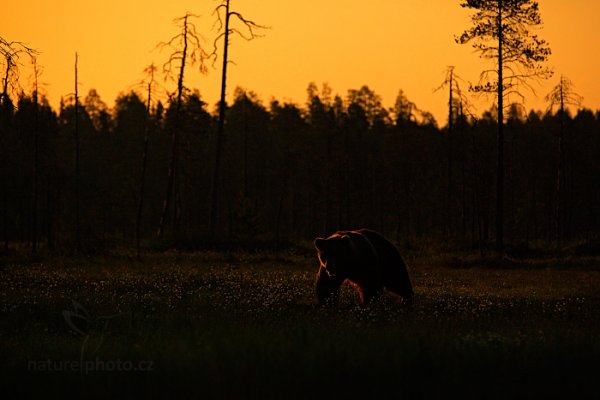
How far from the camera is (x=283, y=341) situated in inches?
382

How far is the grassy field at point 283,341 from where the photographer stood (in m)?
8.11

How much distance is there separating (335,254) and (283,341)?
613cm

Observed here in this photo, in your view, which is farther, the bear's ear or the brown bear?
the brown bear

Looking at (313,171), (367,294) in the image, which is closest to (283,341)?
(367,294)

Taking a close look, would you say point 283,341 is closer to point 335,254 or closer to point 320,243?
point 320,243

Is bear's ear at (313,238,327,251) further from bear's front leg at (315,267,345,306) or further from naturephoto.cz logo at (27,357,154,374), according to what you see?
naturephoto.cz logo at (27,357,154,374)

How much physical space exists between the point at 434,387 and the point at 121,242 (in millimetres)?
42558

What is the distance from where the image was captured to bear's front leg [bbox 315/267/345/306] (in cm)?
1597

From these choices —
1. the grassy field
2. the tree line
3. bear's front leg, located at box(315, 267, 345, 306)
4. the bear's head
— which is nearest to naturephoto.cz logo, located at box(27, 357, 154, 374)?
the grassy field

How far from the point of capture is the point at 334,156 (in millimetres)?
82125

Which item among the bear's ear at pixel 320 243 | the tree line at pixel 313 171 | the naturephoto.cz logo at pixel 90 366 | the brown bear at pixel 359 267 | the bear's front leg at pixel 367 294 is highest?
the tree line at pixel 313 171

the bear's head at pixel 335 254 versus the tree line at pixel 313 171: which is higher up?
the tree line at pixel 313 171

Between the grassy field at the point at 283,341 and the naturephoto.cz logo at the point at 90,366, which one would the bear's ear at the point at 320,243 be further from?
the naturephoto.cz logo at the point at 90,366

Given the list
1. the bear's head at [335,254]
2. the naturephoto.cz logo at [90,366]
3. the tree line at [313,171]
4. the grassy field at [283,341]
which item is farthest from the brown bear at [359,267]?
the tree line at [313,171]
